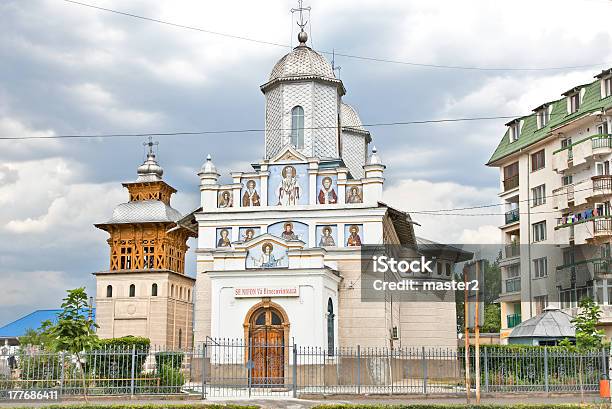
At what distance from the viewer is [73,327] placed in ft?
86.2

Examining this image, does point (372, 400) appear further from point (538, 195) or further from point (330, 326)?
point (538, 195)

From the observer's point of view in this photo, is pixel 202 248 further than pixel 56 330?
Yes

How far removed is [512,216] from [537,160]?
17.2 ft

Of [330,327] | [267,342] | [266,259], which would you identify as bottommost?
[267,342]

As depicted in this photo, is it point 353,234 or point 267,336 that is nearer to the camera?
point 267,336

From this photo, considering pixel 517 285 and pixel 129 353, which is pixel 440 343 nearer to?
pixel 517 285

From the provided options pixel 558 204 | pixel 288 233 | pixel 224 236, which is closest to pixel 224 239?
pixel 224 236

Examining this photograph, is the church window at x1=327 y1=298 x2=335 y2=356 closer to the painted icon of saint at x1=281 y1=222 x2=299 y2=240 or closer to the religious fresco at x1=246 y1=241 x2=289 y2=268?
the religious fresco at x1=246 y1=241 x2=289 y2=268

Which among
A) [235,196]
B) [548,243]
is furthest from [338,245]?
[548,243]

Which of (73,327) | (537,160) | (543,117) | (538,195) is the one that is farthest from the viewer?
(537,160)

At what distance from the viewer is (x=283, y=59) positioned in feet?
147

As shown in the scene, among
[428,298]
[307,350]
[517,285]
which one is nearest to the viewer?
[307,350]

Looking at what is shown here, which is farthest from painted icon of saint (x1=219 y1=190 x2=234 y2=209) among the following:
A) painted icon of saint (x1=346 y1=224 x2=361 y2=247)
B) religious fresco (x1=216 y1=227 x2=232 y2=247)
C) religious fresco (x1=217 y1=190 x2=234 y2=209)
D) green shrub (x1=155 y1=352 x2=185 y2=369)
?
green shrub (x1=155 y1=352 x2=185 y2=369)

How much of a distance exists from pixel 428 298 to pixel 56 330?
27.0m
